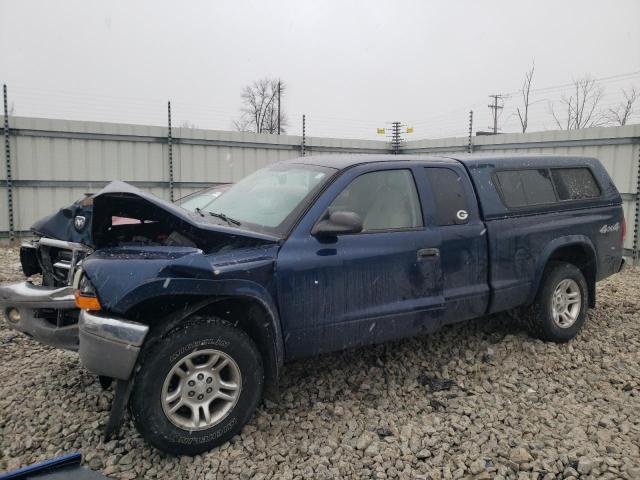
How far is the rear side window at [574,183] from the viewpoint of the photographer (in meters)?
4.90

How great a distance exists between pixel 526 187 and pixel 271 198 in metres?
2.41

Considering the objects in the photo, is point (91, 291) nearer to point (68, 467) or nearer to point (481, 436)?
point (68, 467)

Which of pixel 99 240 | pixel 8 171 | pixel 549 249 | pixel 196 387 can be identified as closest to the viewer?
pixel 196 387

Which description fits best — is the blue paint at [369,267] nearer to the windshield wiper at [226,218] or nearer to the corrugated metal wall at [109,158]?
the windshield wiper at [226,218]

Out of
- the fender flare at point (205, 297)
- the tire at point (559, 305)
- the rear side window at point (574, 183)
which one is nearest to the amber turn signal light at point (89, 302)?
the fender flare at point (205, 297)

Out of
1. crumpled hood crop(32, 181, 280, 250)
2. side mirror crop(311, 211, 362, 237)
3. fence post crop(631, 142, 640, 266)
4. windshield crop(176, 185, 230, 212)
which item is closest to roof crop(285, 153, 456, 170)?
side mirror crop(311, 211, 362, 237)

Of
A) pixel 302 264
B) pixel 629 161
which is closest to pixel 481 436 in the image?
pixel 302 264

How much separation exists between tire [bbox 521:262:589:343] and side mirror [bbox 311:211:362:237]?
7.67ft

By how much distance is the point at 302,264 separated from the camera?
3.27m

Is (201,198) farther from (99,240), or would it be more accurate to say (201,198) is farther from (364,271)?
(364,271)

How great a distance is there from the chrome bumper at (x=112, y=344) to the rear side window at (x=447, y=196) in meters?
2.35

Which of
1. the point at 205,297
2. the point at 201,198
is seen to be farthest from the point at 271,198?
the point at 201,198

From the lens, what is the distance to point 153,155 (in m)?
10.9

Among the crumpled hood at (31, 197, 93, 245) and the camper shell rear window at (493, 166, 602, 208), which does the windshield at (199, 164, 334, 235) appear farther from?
the camper shell rear window at (493, 166, 602, 208)
